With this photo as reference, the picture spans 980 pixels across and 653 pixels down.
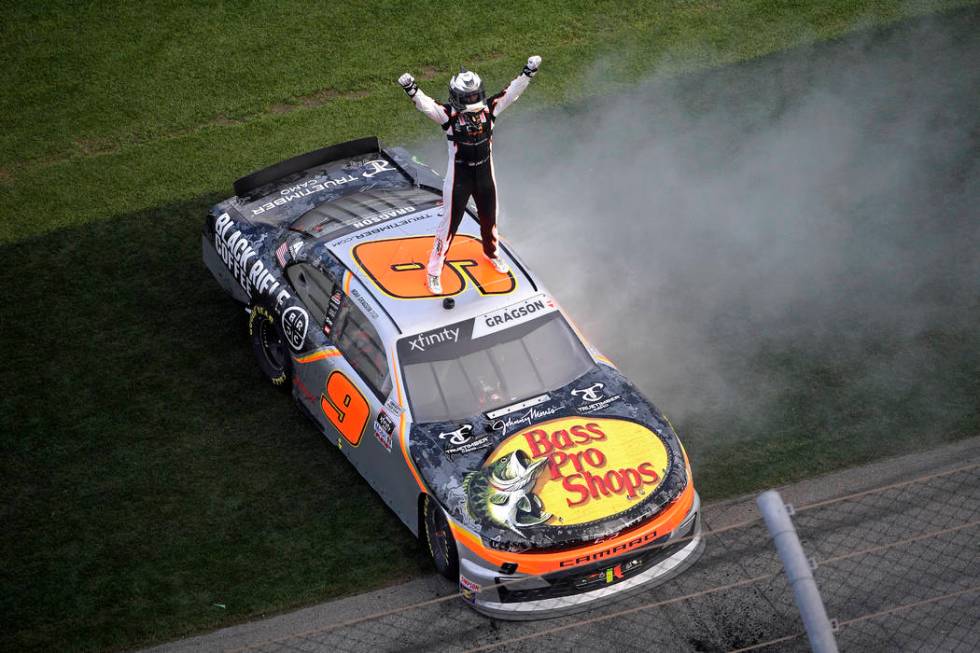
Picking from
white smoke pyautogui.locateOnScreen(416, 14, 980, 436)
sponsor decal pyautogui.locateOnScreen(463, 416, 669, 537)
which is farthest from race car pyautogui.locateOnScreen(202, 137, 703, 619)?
white smoke pyautogui.locateOnScreen(416, 14, 980, 436)

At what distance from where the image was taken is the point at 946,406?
9.04m

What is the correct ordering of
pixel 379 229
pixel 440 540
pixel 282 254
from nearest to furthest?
1. pixel 440 540
2. pixel 379 229
3. pixel 282 254

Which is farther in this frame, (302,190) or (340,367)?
(302,190)

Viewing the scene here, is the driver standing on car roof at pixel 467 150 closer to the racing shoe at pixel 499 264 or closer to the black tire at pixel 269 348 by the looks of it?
the racing shoe at pixel 499 264

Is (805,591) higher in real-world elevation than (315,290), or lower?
higher

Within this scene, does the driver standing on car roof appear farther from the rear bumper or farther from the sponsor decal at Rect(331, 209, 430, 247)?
the rear bumper

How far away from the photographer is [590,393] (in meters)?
8.13

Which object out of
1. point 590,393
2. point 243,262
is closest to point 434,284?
point 590,393

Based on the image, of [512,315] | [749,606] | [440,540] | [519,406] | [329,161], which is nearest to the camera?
[749,606]

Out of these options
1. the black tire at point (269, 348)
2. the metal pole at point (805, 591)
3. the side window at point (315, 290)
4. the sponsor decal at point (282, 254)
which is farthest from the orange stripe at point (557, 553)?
the sponsor decal at point (282, 254)

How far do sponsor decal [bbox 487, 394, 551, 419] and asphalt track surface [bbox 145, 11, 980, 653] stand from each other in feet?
3.91

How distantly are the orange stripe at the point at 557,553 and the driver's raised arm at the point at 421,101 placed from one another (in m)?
2.95

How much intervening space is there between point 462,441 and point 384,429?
2.04 feet

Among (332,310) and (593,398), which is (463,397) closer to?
(593,398)
